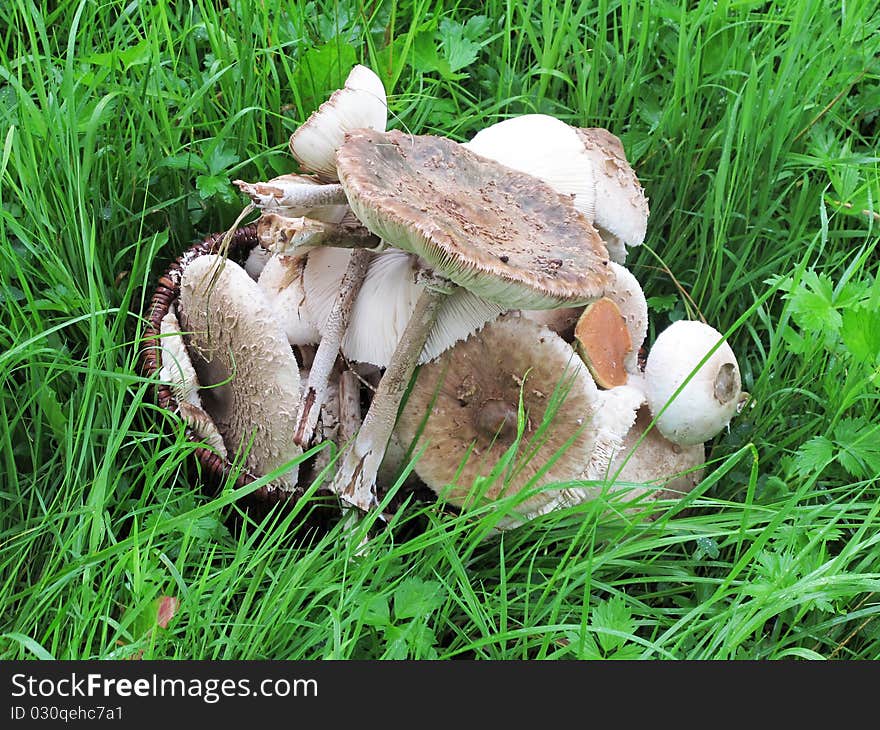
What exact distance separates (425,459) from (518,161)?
2.95 feet

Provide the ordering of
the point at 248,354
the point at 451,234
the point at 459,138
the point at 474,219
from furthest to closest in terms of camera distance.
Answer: the point at 459,138 → the point at 248,354 → the point at 474,219 → the point at 451,234

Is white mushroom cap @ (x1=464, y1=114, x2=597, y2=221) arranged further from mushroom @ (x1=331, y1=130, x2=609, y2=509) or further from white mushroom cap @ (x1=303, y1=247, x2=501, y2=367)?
white mushroom cap @ (x1=303, y1=247, x2=501, y2=367)

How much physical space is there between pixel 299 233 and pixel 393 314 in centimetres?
34

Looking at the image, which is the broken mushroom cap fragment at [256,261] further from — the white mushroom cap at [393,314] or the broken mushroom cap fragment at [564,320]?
the broken mushroom cap fragment at [564,320]

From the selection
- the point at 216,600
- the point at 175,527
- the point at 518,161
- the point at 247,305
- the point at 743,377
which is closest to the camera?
the point at 216,600

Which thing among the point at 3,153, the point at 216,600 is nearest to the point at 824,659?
the point at 216,600

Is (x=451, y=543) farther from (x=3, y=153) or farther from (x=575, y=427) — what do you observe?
(x=3, y=153)

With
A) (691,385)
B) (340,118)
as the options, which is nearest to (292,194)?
(340,118)

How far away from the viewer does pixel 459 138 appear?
3.10 meters

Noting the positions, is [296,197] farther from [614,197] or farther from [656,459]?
[656,459]

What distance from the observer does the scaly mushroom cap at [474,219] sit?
76.9 inches

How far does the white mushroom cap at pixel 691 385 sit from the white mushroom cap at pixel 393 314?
0.59 metres

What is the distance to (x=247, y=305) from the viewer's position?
7.74 ft

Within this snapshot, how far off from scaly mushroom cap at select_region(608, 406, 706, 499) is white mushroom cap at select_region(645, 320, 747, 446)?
5 cm
